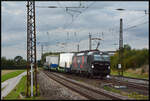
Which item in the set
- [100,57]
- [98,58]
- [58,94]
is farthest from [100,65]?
[58,94]

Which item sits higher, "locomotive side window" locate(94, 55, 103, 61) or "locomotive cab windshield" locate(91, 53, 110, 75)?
"locomotive side window" locate(94, 55, 103, 61)

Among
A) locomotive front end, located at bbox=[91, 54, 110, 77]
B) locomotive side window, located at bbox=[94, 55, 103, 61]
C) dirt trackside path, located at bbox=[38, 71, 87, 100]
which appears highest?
locomotive side window, located at bbox=[94, 55, 103, 61]

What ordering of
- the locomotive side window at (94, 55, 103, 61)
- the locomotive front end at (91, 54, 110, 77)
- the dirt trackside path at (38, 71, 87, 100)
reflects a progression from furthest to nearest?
the locomotive side window at (94, 55, 103, 61)
the locomotive front end at (91, 54, 110, 77)
the dirt trackside path at (38, 71, 87, 100)

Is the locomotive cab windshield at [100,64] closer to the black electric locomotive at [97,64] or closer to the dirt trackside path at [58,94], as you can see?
the black electric locomotive at [97,64]

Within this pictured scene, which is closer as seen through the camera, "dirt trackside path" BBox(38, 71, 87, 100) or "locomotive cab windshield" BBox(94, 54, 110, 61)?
"dirt trackside path" BBox(38, 71, 87, 100)

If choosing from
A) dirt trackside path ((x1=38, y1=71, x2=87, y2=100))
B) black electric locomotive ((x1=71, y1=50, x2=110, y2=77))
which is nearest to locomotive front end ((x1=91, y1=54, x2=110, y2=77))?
black electric locomotive ((x1=71, y1=50, x2=110, y2=77))

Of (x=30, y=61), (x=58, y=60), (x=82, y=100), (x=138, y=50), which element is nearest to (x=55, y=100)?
(x=82, y=100)

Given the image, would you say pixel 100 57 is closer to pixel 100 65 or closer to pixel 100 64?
pixel 100 64

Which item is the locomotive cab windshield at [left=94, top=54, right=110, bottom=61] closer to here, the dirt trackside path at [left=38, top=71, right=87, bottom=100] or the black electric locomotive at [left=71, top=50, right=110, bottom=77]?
the black electric locomotive at [left=71, top=50, right=110, bottom=77]

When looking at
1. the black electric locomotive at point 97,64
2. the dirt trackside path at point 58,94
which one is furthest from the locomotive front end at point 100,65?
the dirt trackside path at point 58,94

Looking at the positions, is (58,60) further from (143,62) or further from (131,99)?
(131,99)

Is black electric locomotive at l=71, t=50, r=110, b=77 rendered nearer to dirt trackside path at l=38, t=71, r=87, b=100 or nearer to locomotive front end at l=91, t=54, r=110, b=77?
locomotive front end at l=91, t=54, r=110, b=77

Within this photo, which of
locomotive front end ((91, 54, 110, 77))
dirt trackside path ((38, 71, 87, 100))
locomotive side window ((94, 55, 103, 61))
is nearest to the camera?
dirt trackside path ((38, 71, 87, 100))

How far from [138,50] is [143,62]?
2629 mm
